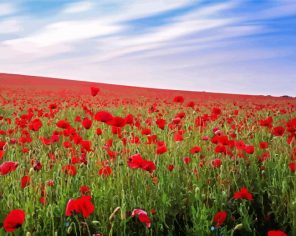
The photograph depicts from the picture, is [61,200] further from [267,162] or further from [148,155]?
[267,162]

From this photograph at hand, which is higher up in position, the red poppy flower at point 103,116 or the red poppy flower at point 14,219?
the red poppy flower at point 103,116

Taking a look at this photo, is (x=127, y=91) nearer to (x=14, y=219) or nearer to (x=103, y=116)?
(x=103, y=116)

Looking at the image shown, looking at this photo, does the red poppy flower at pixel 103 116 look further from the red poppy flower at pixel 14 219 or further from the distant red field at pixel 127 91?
the distant red field at pixel 127 91

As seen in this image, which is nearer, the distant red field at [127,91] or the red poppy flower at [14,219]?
the red poppy flower at [14,219]

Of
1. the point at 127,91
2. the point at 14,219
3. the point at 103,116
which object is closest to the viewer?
the point at 14,219

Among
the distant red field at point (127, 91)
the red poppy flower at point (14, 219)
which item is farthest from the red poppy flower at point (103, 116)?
the distant red field at point (127, 91)

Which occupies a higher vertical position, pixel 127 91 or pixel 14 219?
pixel 127 91

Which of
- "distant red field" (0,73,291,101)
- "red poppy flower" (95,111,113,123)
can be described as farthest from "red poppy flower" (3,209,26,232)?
"distant red field" (0,73,291,101)

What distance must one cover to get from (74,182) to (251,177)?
1.56m

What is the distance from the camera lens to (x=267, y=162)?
4113 millimetres

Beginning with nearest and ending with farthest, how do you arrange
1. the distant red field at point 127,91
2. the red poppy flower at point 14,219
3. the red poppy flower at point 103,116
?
the red poppy flower at point 14,219 < the red poppy flower at point 103,116 < the distant red field at point 127,91

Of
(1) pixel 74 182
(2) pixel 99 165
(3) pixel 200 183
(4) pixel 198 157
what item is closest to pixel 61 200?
(1) pixel 74 182

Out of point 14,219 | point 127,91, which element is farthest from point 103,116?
point 127,91

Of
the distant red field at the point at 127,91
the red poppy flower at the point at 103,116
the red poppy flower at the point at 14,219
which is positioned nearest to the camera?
the red poppy flower at the point at 14,219
